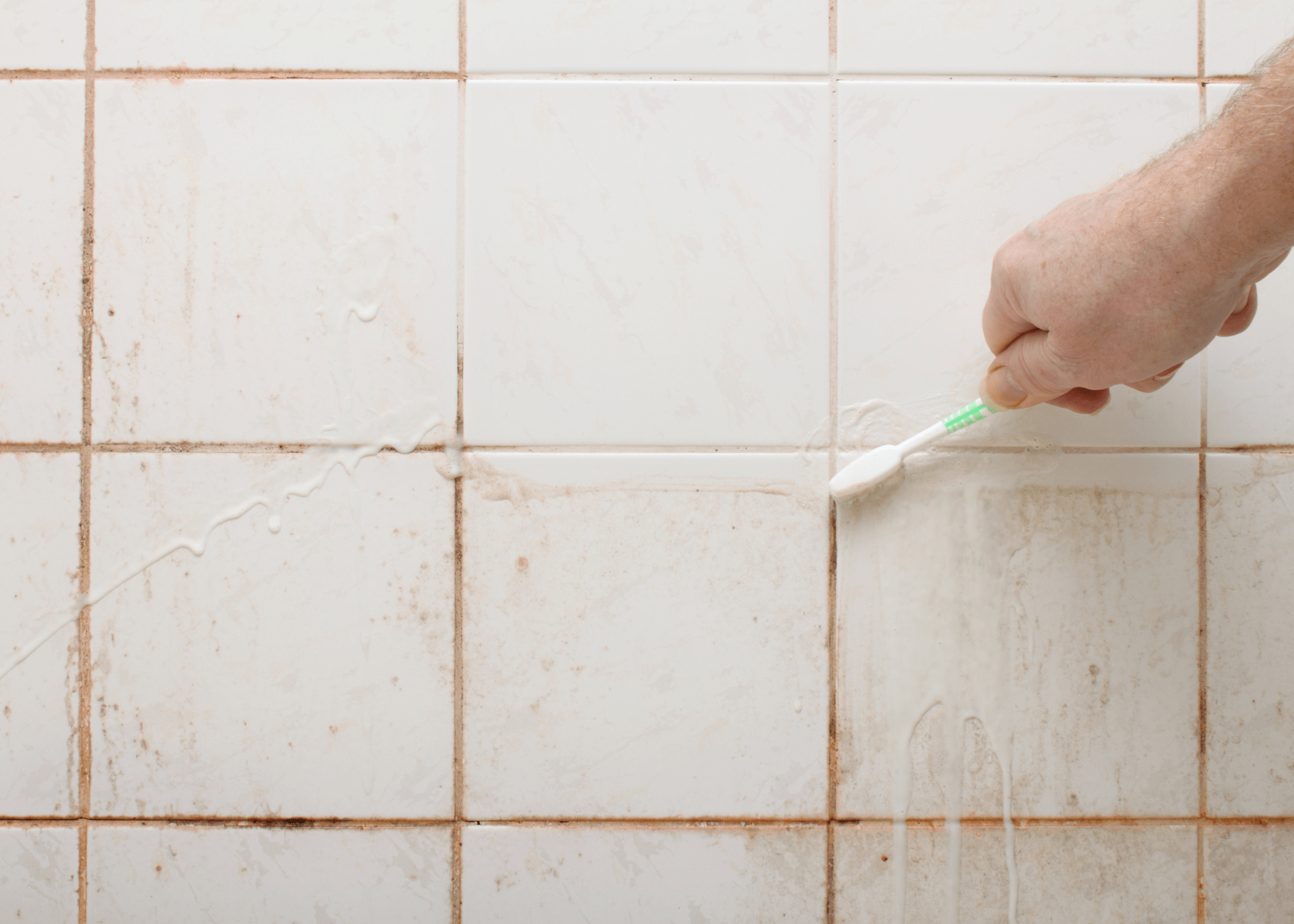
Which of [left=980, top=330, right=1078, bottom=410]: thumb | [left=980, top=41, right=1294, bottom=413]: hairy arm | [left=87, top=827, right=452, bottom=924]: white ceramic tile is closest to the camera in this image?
[left=980, top=41, right=1294, bottom=413]: hairy arm

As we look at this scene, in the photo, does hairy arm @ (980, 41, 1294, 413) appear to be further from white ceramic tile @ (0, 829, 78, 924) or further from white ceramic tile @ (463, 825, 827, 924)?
white ceramic tile @ (0, 829, 78, 924)

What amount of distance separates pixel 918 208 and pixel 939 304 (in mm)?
94

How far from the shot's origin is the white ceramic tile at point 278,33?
0.71 meters

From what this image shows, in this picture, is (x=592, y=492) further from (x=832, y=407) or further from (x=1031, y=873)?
(x=1031, y=873)

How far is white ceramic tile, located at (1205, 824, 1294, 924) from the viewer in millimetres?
707

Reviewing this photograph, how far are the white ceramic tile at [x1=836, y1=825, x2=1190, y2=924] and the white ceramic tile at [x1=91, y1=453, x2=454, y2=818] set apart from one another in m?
0.41

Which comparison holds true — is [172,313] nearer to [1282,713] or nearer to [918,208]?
[918,208]

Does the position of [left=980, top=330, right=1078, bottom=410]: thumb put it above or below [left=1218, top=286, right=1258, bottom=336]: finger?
below

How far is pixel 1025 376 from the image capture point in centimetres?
62

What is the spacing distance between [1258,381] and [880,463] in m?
0.38

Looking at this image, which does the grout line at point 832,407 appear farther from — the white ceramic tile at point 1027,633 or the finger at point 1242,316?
the finger at point 1242,316

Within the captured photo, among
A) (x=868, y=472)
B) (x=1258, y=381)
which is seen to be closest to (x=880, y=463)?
(x=868, y=472)

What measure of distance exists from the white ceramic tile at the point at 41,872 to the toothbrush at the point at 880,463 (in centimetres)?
79

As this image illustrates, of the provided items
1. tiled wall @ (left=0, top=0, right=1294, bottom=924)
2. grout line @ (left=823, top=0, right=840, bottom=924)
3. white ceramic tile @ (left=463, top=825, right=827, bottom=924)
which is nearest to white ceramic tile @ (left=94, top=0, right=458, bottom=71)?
tiled wall @ (left=0, top=0, right=1294, bottom=924)
